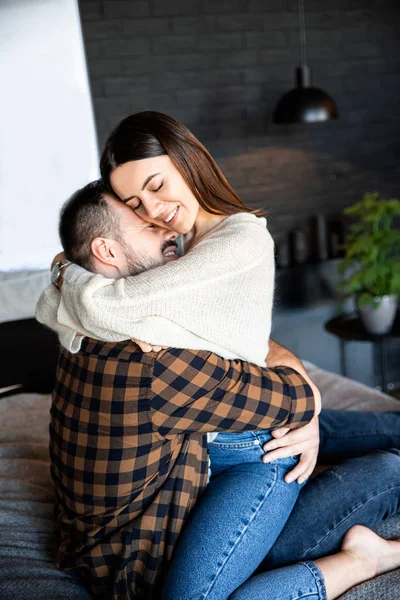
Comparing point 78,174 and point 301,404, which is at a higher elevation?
point 78,174

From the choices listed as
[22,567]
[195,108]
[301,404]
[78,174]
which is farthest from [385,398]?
[195,108]

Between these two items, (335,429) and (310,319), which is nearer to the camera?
(335,429)

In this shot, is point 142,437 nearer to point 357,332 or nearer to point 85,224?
point 85,224

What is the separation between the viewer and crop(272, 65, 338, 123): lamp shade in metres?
3.35

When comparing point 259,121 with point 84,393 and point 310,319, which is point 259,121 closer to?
point 310,319

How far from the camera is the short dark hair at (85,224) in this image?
129 centimetres

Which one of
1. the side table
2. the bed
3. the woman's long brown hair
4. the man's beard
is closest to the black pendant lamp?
the side table

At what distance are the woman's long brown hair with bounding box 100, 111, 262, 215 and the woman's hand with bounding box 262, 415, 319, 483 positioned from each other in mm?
486

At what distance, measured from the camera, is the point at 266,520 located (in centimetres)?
122

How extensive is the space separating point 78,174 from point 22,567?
2151 millimetres

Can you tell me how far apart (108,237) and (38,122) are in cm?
193

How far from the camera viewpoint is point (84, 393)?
1198mm

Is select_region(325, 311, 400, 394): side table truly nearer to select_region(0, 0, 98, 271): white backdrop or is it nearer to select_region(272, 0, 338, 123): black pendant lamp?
select_region(272, 0, 338, 123): black pendant lamp

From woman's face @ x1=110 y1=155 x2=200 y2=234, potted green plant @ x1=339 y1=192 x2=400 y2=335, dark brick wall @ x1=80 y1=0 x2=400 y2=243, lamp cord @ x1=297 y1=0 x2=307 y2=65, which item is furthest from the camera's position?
lamp cord @ x1=297 y1=0 x2=307 y2=65
